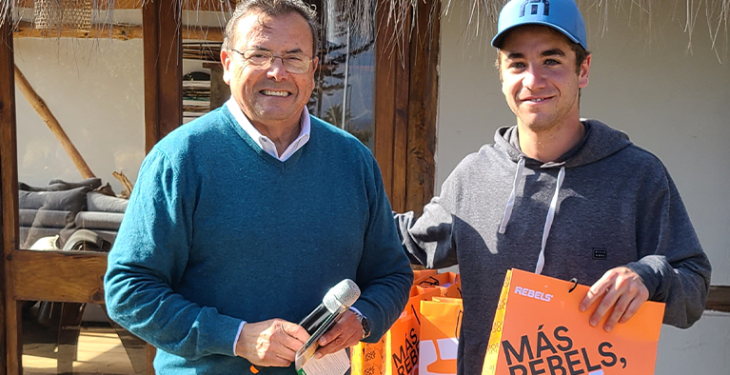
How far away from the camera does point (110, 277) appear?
150 centimetres

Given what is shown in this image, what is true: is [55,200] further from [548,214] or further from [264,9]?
[548,214]

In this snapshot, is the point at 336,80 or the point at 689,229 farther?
the point at 336,80

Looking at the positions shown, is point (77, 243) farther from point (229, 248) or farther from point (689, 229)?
point (689, 229)

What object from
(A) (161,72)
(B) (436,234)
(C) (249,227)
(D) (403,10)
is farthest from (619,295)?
(A) (161,72)

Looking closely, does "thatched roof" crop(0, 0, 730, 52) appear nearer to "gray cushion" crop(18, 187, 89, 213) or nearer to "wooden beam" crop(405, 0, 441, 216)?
"wooden beam" crop(405, 0, 441, 216)

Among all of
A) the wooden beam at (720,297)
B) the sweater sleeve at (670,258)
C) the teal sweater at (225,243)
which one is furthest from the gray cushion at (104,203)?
the wooden beam at (720,297)

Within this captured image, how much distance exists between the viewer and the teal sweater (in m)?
1.47

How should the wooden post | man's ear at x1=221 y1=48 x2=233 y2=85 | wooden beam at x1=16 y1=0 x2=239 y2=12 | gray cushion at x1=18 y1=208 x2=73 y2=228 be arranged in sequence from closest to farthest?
man's ear at x1=221 y1=48 x2=233 y2=85 < wooden beam at x1=16 y1=0 x2=239 y2=12 < gray cushion at x1=18 y1=208 x2=73 y2=228 < the wooden post

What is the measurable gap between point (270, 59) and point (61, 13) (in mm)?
1760

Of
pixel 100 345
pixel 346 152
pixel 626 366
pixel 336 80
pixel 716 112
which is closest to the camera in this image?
pixel 626 366

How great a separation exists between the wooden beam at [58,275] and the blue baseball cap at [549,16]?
2757mm

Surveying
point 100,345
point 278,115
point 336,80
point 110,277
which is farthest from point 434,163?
point 100,345

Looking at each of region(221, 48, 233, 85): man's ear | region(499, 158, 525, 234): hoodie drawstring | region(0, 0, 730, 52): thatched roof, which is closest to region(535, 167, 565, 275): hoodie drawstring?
region(499, 158, 525, 234): hoodie drawstring

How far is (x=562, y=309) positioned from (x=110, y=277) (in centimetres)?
113
